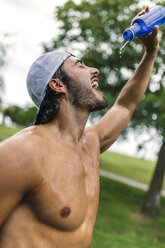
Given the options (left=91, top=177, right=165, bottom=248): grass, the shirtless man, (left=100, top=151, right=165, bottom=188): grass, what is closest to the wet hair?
the shirtless man

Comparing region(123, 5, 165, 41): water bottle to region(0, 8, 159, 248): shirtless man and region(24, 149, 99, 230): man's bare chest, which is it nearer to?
region(0, 8, 159, 248): shirtless man

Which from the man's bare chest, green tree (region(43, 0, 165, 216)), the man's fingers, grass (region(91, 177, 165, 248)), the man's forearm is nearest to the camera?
the man's bare chest

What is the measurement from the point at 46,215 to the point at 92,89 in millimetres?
810

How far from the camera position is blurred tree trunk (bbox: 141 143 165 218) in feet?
37.9

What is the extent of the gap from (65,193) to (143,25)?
4.47 feet

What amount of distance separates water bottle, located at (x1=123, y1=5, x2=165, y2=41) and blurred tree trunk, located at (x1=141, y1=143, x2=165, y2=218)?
31.5 ft

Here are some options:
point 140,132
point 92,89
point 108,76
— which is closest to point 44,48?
point 108,76

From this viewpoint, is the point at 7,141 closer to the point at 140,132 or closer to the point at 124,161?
the point at 140,132

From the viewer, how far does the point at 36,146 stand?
1.70 metres

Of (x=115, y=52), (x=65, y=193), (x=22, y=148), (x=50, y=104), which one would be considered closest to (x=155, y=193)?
(x=115, y=52)

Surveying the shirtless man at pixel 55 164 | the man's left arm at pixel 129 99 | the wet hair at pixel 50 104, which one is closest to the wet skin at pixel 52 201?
the shirtless man at pixel 55 164

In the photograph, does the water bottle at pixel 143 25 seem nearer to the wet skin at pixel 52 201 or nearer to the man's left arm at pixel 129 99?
the man's left arm at pixel 129 99

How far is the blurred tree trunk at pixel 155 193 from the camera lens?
11.5 meters

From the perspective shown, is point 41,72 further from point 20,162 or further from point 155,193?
point 155,193
